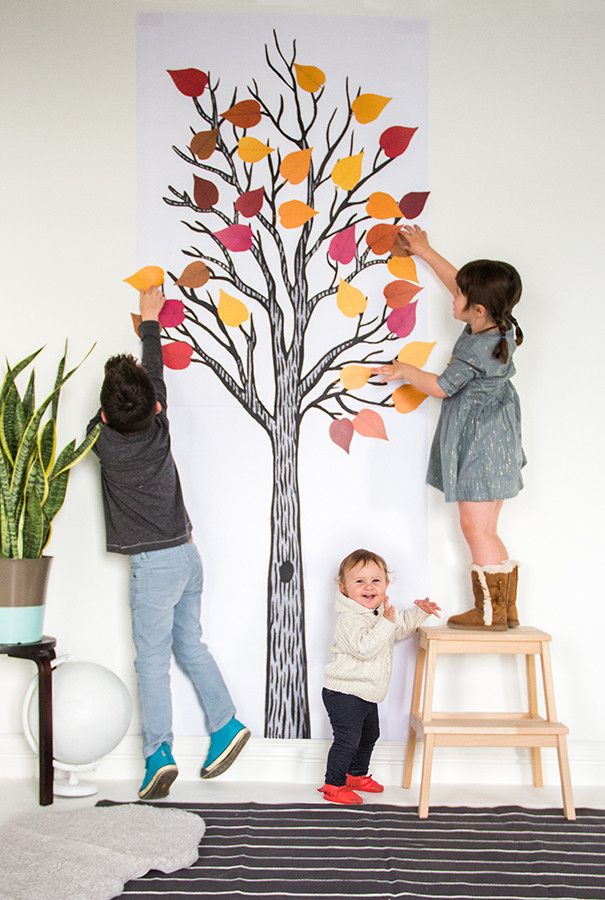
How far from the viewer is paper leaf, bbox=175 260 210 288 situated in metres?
3.11

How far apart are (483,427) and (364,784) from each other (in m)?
1.20

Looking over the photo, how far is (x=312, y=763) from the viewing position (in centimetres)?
303

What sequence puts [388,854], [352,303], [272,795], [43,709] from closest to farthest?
1. [388,854]
2. [43,709]
3. [272,795]
4. [352,303]

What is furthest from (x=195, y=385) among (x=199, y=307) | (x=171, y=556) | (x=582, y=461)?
(x=582, y=461)

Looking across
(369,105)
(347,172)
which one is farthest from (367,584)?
(369,105)

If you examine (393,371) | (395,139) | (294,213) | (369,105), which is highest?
(369,105)

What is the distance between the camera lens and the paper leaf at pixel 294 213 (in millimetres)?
3137

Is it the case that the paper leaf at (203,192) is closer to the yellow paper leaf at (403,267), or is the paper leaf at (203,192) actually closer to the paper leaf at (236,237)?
the paper leaf at (236,237)

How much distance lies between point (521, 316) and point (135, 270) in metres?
1.33

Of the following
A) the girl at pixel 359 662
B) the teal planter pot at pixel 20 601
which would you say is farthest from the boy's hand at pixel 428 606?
the teal planter pot at pixel 20 601

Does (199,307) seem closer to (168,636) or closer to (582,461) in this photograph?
(168,636)

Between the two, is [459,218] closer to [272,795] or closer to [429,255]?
[429,255]

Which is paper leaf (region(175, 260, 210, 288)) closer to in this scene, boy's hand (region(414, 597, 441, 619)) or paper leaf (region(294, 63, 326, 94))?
paper leaf (region(294, 63, 326, 94))

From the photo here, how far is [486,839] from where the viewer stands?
2.47m
